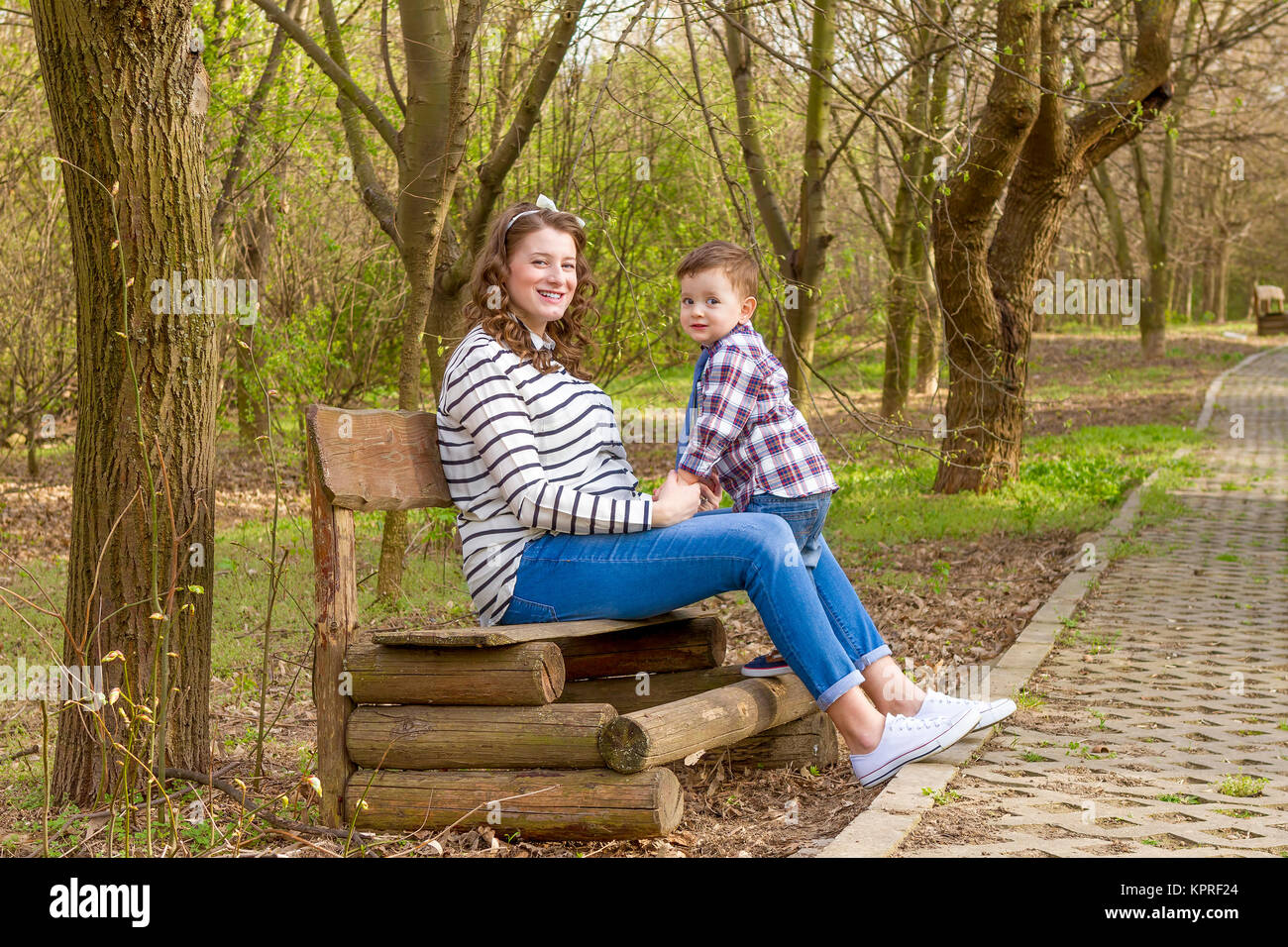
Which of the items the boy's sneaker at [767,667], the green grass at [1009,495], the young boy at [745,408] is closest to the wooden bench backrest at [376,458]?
the young boy at [745,408]

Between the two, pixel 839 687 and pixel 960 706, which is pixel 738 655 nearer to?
pixel 960 706

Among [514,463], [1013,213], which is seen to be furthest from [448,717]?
[1013,213]

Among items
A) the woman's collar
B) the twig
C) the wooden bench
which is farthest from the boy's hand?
the twig

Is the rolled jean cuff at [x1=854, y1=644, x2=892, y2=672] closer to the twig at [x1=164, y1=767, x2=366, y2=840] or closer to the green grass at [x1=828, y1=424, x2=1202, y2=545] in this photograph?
the twig at [x1=164, y1=767, x2=366, y2=840]

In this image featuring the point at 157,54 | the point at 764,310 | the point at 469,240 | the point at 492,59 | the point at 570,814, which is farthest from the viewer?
the point at 764,310

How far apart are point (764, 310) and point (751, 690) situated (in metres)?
10.6

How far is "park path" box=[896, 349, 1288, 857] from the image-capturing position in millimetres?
3637

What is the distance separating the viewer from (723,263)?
13.6 ft

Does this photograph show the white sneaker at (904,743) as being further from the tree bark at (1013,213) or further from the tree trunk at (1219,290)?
the tree trunk at (1219,290)

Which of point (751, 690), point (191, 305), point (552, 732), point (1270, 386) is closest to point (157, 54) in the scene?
point (191, 305)

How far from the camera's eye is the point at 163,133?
3.92 meters

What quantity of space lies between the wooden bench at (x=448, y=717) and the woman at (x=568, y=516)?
153 millimetres

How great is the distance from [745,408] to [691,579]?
66 centimetres
